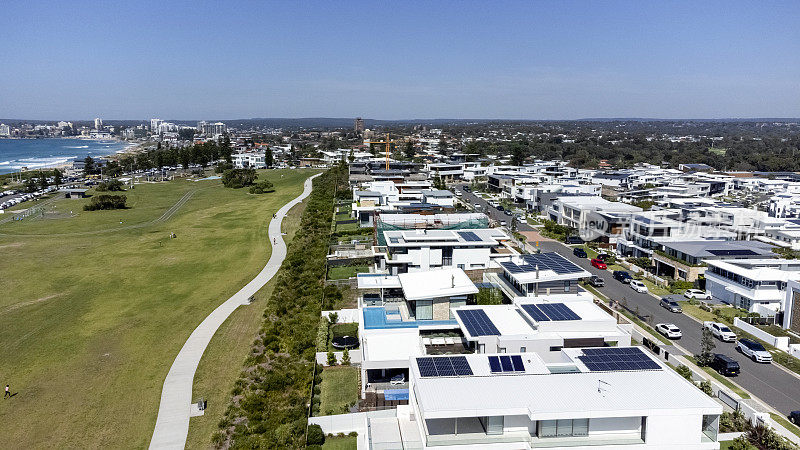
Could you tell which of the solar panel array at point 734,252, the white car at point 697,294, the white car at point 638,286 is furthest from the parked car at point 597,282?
the solar panel array at point 734,252

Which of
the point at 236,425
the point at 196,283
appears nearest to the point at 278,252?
the point at 196,283

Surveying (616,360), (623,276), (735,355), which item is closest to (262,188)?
(623,276)

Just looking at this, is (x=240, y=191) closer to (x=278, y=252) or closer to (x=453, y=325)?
(x=278, y=252)

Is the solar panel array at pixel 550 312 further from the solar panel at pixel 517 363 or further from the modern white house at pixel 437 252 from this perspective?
the modern white house at pixel 437 252

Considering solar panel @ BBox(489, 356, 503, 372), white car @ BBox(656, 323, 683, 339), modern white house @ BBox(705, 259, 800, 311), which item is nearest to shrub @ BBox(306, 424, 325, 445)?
solar panel @ BBox(489, 356, 503, 372)

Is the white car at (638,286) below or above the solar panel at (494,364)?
below

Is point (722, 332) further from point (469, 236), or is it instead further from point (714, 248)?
point (469, 236)

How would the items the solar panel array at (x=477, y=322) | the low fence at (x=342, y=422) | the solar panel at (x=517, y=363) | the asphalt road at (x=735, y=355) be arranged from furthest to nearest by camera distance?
the solar panel array at (x=477, y=322), the asphalt road at (x=735, y=355), the low fence at (x=342, y=422), the solar panel at (x=517, y=363)

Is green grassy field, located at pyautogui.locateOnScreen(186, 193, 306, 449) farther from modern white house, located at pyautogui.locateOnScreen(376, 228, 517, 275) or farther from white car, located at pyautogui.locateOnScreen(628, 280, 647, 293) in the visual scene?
white car, located at pyautogui.locateOnScreen(628, 280, 647, 293)
